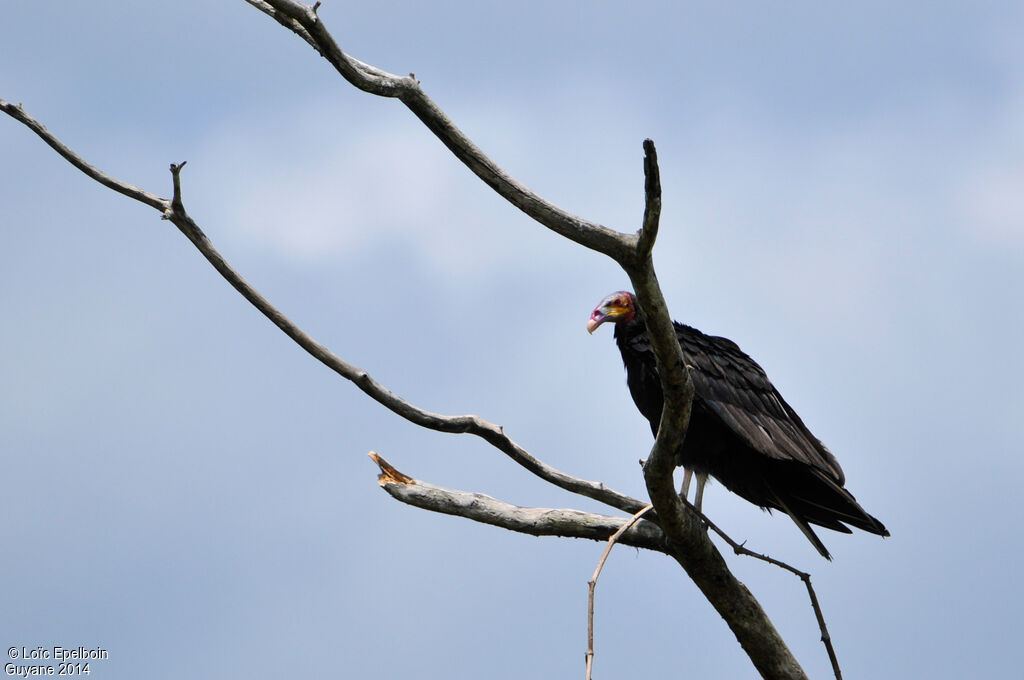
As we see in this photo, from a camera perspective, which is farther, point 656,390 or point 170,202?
point 656,390

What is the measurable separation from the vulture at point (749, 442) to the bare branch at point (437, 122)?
170 cm

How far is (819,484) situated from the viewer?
4.79m

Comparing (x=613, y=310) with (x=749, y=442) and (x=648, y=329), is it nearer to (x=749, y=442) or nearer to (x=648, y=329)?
(x=749, y=442)

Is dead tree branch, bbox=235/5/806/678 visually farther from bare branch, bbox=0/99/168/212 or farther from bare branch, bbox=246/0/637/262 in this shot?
bare branch, bbox=0/99/168/212

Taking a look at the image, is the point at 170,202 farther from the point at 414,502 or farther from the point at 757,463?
the point at 757,463

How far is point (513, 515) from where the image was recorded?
4293mm

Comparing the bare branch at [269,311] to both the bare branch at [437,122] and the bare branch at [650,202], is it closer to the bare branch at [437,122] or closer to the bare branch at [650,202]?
the bare branch at [437,122]

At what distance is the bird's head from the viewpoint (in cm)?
536

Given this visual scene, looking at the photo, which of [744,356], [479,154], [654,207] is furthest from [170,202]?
[744,356]

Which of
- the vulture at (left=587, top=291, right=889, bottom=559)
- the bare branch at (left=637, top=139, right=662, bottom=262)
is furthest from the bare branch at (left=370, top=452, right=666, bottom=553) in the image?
the bare branch at (left=637, top=139, right=662, bottom=262)

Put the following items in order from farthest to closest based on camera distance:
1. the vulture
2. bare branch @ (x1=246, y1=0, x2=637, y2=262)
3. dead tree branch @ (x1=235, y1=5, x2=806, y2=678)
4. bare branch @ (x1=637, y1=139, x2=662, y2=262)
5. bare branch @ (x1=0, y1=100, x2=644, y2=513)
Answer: the vulture
bare branch @ (x1=0, y1=100, x2=644, y2=513)
bare branch @ (x1=246, y1=0, x2=637, y2=262)
dead tree branch @ (x1=235, y1=5, x2=806, y2=678)
bare branch @ (x1=637, y1=139, x2=662, y2=262)

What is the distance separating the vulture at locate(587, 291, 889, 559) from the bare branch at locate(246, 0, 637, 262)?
5.57ft

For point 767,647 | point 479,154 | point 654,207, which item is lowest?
point 767,647

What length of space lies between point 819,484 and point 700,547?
1101mm
